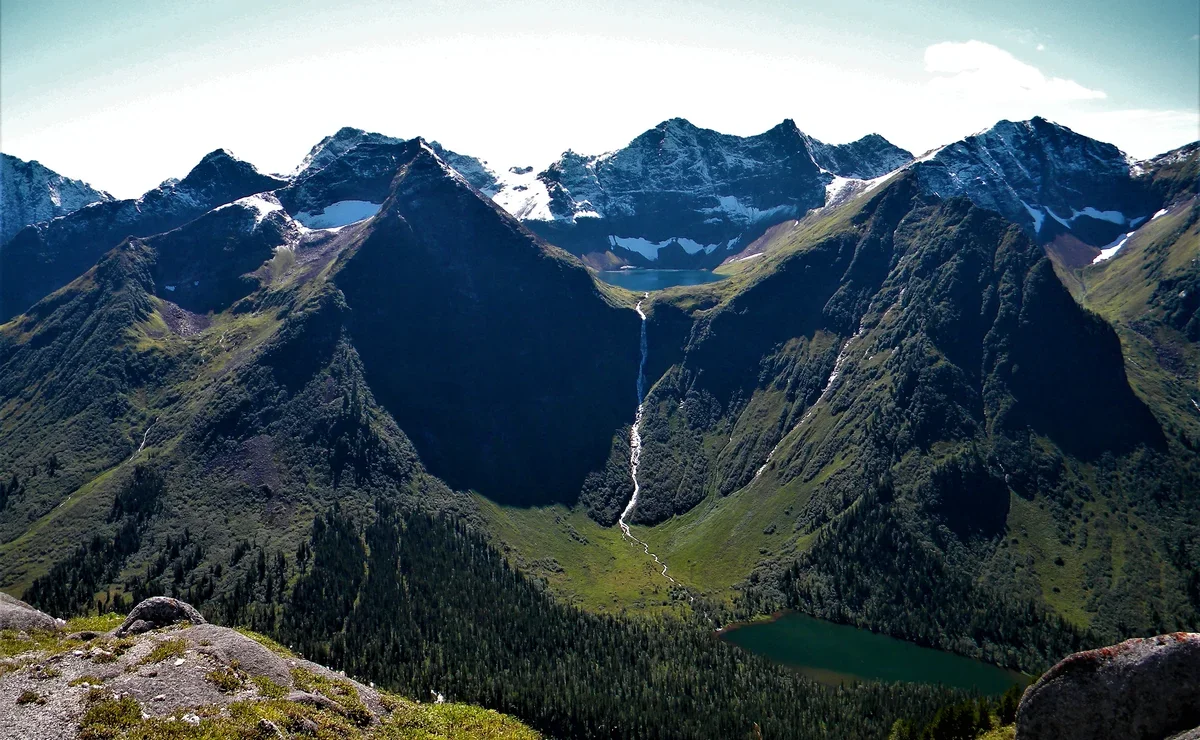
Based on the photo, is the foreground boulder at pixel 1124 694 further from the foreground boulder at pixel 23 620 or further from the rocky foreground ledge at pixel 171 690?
the foreground boulder at pixel 23 620

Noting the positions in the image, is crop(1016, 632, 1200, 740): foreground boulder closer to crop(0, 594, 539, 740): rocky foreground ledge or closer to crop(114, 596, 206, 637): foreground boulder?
crop(0, 594, 539, 740): rocky foreground ledge

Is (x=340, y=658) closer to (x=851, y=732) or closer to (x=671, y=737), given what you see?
(x=671, y=737)

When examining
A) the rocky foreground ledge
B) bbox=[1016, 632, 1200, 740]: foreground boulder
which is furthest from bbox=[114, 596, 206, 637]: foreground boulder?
bbox=[1016, 632, 1200, 740]: foreground boulder

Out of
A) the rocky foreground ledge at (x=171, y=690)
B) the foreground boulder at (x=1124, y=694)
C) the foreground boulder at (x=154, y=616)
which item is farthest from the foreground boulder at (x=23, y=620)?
the foreground boulder at (x=1124, y=694)

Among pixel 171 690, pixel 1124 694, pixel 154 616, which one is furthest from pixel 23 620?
pixel 1124 694

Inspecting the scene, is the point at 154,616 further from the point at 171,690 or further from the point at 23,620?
the point at 171,690
